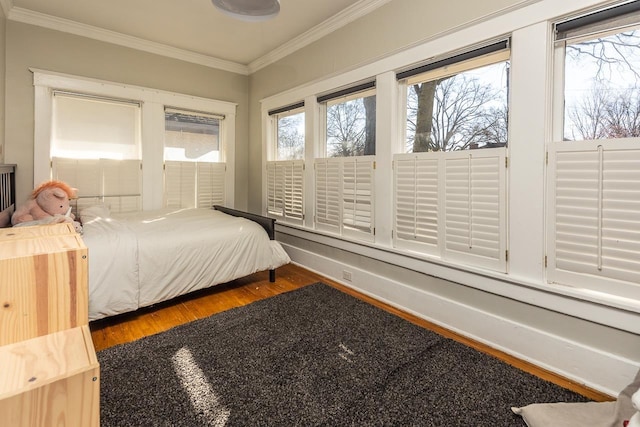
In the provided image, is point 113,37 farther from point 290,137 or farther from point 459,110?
point 459,110

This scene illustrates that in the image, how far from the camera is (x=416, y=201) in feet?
7.98

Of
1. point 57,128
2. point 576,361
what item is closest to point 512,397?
point 576,361

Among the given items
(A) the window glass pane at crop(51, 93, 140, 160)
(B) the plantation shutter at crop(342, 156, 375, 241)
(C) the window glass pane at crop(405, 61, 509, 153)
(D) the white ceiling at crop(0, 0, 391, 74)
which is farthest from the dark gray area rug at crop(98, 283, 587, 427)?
(D) the white ceiling at crop(0, 0, 391, 74)

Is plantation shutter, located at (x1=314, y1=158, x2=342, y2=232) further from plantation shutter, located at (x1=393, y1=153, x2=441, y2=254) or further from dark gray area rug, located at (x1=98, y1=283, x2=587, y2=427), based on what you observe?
dark gray area rug, located at (x1=98, y1=283, x2=587, y2=427)

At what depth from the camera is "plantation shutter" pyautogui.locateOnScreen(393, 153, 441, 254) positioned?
2.32 m

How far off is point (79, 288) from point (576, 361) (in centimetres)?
228

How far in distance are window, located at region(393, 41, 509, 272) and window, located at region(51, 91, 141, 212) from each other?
3.04 metres

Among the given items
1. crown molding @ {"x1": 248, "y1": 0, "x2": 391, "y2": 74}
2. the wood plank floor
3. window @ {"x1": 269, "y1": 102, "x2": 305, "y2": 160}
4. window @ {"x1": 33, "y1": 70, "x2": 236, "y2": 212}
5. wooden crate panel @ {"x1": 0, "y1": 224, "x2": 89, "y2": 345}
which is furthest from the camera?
window @ {"x1": 269, "y1": 102, "x2": 305, "y2": 160}

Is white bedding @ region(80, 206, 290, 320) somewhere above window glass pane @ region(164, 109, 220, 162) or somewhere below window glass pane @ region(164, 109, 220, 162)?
below

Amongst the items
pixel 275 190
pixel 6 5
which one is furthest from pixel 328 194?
pixel 6 5

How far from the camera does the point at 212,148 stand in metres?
4.36

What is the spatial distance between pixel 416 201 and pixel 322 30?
2027 mm

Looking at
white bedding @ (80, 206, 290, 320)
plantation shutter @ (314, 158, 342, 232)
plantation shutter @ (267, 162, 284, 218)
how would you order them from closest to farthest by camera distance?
white bedding @ (80, 206, 290, 320)
plantation shutter @ (314, 158, 342, 232)
plantation shutter @ (267, 162, 284, 218)

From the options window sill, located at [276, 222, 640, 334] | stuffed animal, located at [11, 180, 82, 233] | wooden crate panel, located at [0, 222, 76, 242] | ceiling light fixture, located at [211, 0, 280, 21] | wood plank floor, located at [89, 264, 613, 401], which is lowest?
wood plank floor, located at [89, 264, 613, 401]
